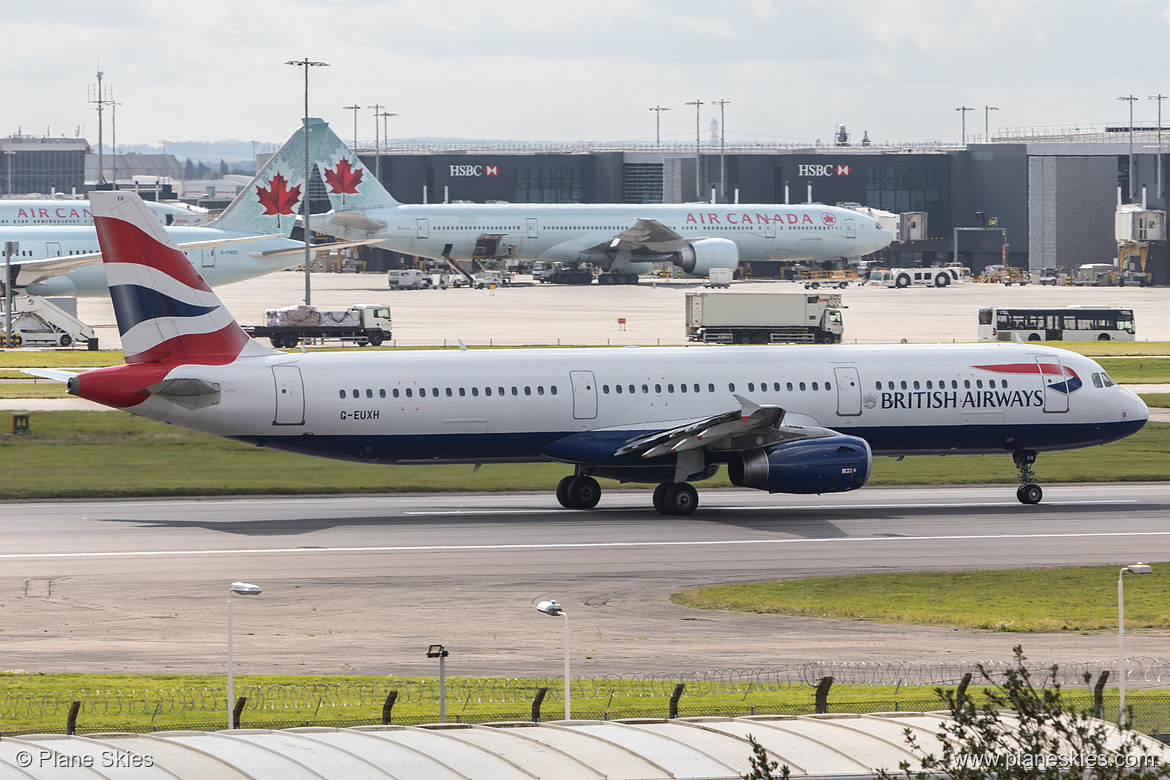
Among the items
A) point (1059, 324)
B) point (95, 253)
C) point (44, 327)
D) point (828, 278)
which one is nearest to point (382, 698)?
point (44, 327)

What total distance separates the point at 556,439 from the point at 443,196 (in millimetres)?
147071

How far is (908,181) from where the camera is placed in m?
180

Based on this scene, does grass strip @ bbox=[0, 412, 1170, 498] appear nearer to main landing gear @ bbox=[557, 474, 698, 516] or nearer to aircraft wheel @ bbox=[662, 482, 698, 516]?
main landing gear @ bbox=[557, 474, 698, 516]

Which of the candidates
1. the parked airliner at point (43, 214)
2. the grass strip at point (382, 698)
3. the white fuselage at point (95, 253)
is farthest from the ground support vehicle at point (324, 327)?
the grass strip at point (382, 698)

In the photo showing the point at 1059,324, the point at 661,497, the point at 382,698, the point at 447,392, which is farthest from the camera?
the point at 1059,324

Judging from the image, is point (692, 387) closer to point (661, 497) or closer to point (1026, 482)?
point (661, 497)

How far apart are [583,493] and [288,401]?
8.78 meters

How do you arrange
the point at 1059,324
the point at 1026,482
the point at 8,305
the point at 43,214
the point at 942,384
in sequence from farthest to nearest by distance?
the point at 43,214, the point at 1059,324, the point at 8,305, the point at 1026,482, the point at 942,384

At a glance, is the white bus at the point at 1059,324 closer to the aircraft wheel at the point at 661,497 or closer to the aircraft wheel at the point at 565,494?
the aircraft wheel at the point at 565,494

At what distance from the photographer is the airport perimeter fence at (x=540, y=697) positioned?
73.4 ft

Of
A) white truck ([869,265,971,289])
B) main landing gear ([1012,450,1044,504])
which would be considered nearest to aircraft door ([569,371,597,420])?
main landing gear ([1012,450,1044,504])

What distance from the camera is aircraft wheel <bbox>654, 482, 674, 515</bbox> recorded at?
43.4m

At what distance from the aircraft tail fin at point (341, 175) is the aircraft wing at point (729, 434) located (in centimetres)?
9720

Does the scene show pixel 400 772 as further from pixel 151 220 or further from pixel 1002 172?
pixel 1002 172
